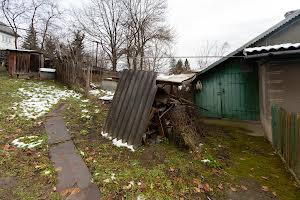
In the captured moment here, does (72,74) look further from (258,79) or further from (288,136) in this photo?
(288,136)

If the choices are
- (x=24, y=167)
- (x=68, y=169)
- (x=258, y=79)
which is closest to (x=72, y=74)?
(x=24, y=167)

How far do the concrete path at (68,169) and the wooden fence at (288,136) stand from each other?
390 centimetres

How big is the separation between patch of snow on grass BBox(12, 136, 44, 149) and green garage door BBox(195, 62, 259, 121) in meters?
6.54

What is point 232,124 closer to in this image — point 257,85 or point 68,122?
point 257,85

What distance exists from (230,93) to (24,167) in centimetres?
782

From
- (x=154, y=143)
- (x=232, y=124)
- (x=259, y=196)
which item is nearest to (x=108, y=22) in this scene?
(x=232, y=124)

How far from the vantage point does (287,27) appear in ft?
26.1

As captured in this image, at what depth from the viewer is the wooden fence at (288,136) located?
14.6 ft

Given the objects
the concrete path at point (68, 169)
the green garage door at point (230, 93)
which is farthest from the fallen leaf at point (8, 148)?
the green garage door at point (230, 93)

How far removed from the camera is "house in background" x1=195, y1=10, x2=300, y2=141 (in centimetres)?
670

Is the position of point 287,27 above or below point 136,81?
above

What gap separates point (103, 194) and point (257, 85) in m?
7.23

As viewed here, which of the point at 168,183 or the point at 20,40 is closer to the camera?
the point at 168,183

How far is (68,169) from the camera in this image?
4.30 metres
